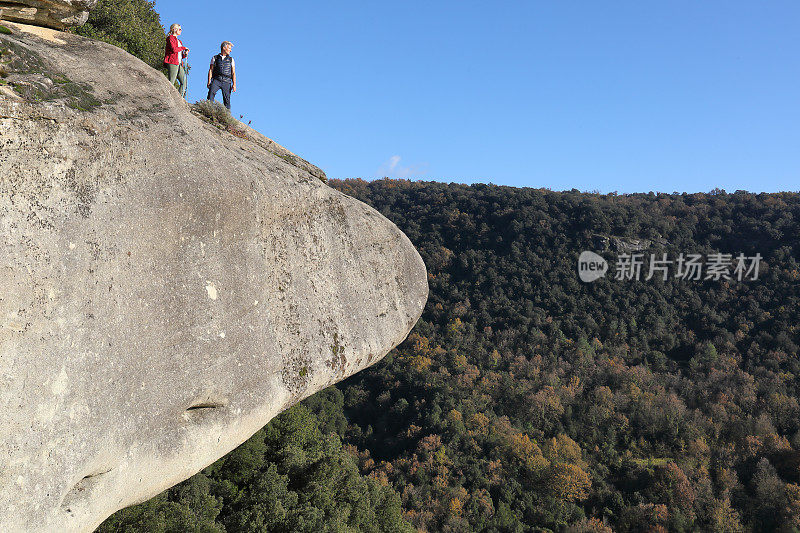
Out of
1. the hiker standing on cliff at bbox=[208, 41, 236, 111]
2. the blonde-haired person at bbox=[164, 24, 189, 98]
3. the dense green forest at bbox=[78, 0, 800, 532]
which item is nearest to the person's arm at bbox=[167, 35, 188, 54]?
the blonde-haired person at bbox=[164, 24, 189, 98]

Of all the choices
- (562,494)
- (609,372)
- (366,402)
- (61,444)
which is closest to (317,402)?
(366,402)

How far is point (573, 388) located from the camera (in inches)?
1820

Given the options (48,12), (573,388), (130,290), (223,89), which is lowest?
(573,388)

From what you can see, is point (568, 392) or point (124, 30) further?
point (568, 392)

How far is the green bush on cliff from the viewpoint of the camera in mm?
12448

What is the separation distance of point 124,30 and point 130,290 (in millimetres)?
10169

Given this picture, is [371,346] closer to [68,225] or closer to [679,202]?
[68,225]

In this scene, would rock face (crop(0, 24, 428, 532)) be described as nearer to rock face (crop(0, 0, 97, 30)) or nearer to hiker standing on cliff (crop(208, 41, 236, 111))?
rock face (crop(0, 0, 97, 30))

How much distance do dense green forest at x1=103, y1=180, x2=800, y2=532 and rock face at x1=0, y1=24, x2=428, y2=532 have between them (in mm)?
13955

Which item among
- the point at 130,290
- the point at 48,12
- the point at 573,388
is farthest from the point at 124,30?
the point at 573,388

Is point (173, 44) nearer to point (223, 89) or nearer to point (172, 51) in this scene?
point (172, 51)

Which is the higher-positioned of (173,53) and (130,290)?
(173,53)

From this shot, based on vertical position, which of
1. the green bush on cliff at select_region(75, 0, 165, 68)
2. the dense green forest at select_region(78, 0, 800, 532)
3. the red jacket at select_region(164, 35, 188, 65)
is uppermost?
the green bush on cliff at select_region(75, 0, 165, 68)

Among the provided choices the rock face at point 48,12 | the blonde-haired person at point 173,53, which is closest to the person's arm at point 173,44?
the blonde-haired person at point 173,53
